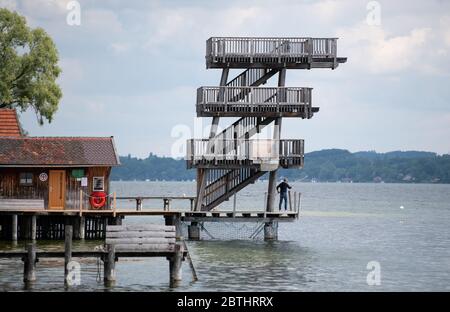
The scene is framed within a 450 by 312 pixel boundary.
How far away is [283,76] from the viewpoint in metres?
59.6

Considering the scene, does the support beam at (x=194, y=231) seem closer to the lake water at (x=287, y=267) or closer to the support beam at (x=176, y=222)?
the support beam at (x=176, y=222)

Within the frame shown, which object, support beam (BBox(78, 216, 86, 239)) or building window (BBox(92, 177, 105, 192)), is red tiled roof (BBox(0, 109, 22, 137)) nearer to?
building window (BBox(92, 177, 105, 192))

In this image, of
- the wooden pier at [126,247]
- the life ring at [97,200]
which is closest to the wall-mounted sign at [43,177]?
the life ring at [97,200]

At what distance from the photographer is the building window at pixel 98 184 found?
58925 millimetres

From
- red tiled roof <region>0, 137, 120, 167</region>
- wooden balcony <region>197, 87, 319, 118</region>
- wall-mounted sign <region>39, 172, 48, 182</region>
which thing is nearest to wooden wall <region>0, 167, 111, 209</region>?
wall-mounted sign <region>39, 172, 48, 182</region>

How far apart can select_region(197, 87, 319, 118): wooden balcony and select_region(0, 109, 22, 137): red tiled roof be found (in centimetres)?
1276

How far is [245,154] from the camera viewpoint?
5819 centimetres

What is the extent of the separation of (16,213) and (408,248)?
2242 cm

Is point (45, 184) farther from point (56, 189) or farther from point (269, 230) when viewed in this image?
point (269, 230)

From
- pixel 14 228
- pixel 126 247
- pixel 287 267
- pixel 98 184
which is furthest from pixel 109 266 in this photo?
pixel 98 184

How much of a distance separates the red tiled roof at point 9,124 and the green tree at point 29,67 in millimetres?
15443

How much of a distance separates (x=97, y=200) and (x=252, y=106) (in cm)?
914

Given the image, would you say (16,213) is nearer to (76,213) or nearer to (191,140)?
(76,213)
